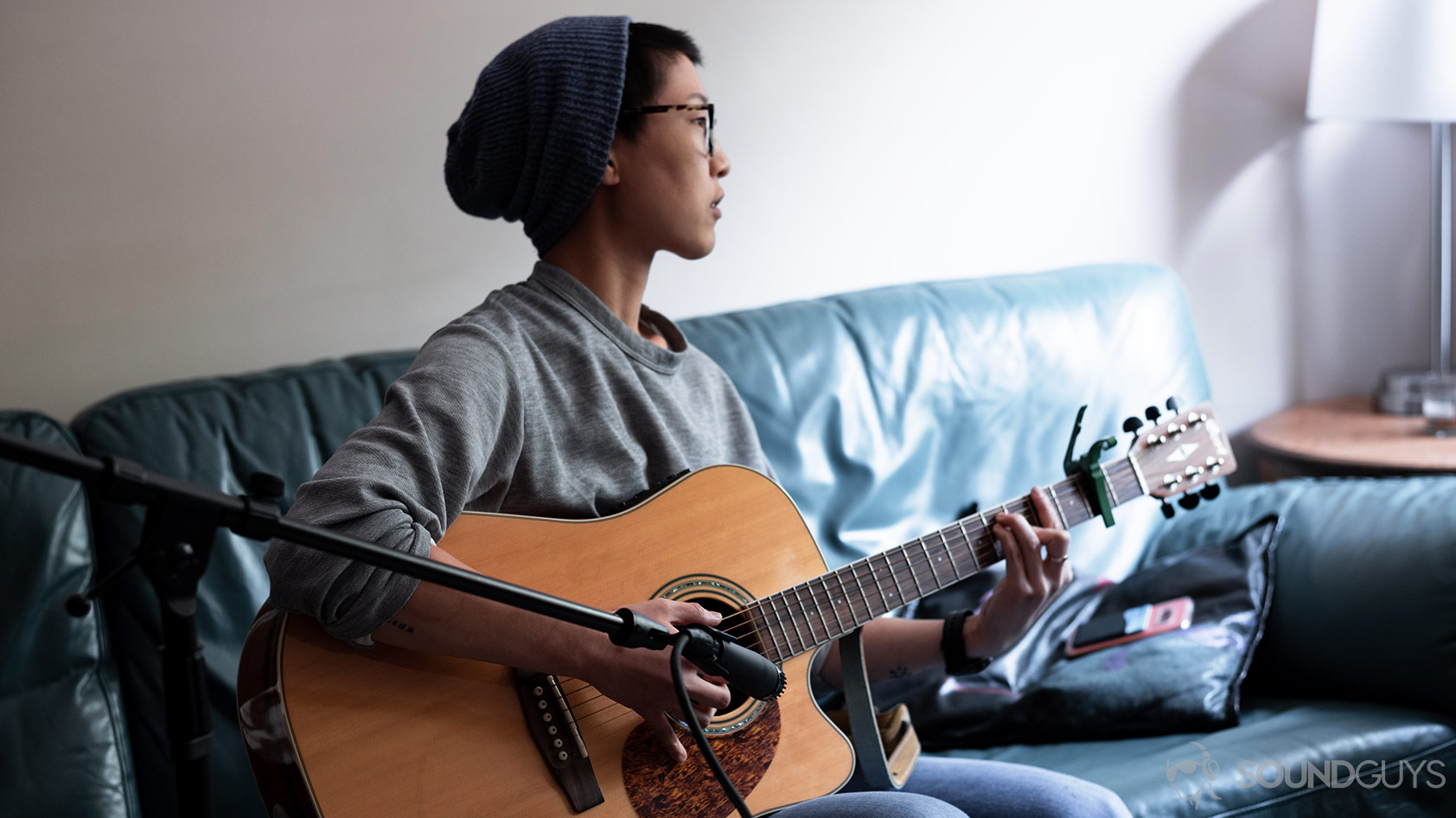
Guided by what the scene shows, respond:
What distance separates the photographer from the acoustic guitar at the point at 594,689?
92 centimetres

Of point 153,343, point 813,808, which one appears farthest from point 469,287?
point 813,808

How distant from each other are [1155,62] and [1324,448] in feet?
3.08

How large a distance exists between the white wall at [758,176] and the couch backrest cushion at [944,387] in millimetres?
266

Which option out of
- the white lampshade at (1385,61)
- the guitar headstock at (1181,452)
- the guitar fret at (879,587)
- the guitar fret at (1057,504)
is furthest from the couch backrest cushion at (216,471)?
the white lampshade at (1385,61)

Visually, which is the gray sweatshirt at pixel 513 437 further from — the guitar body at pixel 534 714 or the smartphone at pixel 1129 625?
the smartphone at pixel 1129 625

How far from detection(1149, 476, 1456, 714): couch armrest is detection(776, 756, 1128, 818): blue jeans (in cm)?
56

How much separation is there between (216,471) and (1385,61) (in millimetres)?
2367

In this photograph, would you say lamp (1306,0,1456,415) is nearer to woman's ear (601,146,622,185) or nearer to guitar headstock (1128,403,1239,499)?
guitar headstock (1128,403,1239,499)

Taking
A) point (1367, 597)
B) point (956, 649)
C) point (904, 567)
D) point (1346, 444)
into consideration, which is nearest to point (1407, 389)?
point (1346, 444)

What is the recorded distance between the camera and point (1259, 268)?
8.48ft

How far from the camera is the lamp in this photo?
2.18m

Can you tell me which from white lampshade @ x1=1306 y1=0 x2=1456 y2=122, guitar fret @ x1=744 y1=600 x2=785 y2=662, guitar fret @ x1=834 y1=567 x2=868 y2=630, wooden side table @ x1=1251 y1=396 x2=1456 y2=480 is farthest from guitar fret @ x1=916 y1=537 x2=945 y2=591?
white lampshade @ x1=1306 y1=0 x2=1456 y2=122

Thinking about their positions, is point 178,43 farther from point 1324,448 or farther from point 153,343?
point 1324,448

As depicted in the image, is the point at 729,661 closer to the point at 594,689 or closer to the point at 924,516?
the point at 594,689
